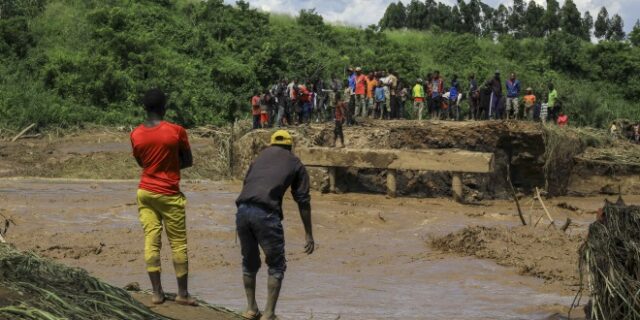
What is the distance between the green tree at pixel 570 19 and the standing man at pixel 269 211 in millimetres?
51785

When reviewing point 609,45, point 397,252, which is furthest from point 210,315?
point 609,45

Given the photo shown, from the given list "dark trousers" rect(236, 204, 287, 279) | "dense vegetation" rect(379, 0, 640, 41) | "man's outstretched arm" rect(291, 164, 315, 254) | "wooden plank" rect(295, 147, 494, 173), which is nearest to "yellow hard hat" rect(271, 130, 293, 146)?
"man's outstretched arm" rect(291, 164, 315, 254)

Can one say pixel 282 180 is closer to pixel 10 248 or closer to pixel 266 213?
pixel 266 213

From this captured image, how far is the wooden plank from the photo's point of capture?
58.3 ft

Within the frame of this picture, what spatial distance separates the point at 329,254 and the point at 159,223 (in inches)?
215

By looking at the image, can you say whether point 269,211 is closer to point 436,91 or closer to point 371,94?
point 371,94

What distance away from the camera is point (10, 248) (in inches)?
278

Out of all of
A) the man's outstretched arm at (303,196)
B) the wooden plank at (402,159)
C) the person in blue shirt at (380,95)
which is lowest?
the wooden plank at (402,159)

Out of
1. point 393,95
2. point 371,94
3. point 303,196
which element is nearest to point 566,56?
point 393,95

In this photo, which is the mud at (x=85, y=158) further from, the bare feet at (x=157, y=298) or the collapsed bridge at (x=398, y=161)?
the bare feet at (x=157, y=298)

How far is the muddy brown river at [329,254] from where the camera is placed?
952cm

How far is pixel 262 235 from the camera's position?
23.9ft

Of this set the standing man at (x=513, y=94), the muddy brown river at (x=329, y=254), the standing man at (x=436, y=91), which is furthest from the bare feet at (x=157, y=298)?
the standing man at (x=436, y=91)

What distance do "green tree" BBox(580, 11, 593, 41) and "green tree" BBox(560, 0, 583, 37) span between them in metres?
0.34
